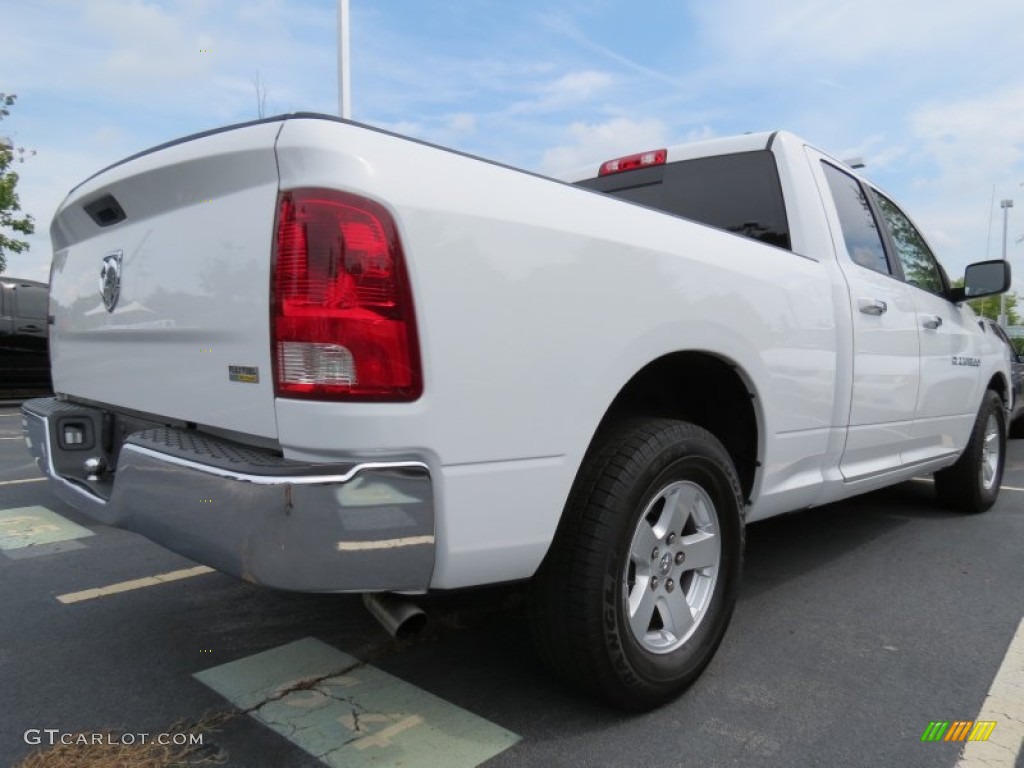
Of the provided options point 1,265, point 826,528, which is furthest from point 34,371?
point 826,528

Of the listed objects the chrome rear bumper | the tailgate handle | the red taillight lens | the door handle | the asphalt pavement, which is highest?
the red taillight lens

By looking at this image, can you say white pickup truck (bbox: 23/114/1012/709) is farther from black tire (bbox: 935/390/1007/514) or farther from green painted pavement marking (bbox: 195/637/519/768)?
black tire (bbox: 935/390/1007/514)

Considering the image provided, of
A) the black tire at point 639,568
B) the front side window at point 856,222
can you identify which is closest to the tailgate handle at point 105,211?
the black tire at point 639,568

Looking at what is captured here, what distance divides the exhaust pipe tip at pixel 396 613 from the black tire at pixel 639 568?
0.35 m

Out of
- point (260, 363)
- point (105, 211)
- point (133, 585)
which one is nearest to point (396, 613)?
point (260, 363)

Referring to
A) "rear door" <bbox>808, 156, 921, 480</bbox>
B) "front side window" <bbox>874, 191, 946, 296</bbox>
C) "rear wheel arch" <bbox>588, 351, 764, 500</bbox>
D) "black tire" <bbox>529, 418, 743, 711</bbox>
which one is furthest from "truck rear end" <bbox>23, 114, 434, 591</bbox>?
"front side window" <bbox>874, 191, 946, 296</bbox>

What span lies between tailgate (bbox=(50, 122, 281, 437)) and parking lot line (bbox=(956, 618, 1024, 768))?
7.00ft

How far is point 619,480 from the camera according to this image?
2.09 m

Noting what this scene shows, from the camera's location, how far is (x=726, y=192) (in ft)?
11.2

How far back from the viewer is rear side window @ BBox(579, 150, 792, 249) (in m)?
3.25

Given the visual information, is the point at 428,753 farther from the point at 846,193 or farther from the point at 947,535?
the point at 947,535

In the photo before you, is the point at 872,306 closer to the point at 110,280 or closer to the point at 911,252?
the point at 911,252

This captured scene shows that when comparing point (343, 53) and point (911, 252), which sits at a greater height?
point (343, 53)

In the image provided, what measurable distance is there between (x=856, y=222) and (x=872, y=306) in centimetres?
51
